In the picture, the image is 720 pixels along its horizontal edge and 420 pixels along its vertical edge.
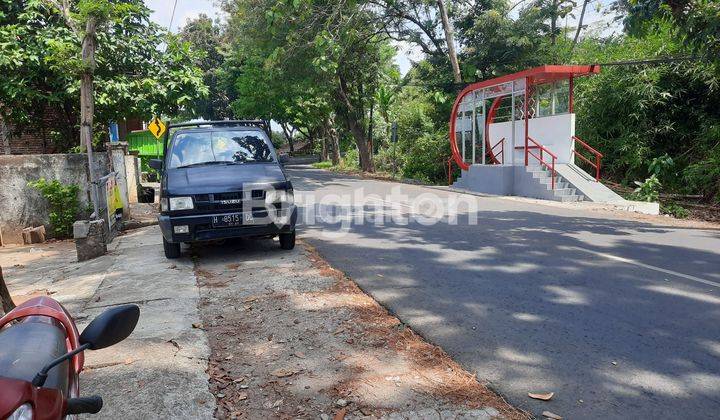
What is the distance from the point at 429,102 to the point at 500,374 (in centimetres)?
2536

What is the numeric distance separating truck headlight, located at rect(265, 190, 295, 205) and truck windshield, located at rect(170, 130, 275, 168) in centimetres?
95

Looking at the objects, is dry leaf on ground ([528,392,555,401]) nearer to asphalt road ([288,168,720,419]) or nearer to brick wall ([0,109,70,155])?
asphalt road ([288,168,720,419])

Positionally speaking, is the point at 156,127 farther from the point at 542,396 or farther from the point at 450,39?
the point at 542,396

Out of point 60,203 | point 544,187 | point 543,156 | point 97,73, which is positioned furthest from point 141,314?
point 543,156

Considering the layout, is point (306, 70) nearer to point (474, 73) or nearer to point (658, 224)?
point (474, 73)

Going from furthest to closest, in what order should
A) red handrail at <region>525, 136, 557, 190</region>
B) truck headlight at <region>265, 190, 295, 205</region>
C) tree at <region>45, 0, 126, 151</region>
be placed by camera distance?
red handrail at <region>525, 136, 557, 190</region>, tree at <region>45, 0, 126, 151</region>, truck headlight at <region>265, 190, 295, 205</region>

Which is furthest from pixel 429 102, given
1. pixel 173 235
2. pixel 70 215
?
pixel 173 235

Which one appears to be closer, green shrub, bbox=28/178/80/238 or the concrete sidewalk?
the concrete sidewalk

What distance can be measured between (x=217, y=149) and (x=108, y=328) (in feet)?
20.9

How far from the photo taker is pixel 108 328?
1835 mm

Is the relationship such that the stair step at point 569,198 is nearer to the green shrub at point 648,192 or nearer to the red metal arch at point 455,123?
the green shrub at point 648,192

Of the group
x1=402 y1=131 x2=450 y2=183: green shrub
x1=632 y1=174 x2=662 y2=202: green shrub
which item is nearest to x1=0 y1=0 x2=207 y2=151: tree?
x1=632 y1=174 x2=662 y2=202: green shrub

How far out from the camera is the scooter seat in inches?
63.9

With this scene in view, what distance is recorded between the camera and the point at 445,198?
1599 centimetres
